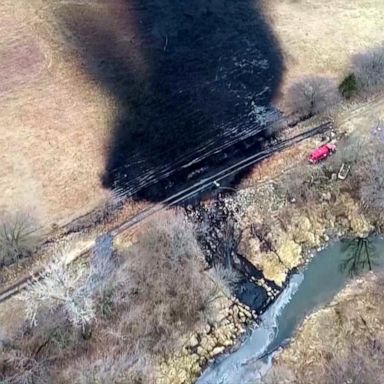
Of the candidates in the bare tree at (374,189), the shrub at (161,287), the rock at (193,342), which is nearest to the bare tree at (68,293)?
the shrub at (161,287)

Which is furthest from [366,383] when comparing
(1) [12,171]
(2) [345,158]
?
(1) [12,171]

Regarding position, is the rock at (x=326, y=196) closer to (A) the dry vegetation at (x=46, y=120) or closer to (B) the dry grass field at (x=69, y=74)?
(B) the dry grass field at (x=69, y=74)

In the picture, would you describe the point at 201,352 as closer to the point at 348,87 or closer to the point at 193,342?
the point at 193,342

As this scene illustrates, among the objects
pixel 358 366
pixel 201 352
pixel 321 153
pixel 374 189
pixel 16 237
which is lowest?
pixel 358 366

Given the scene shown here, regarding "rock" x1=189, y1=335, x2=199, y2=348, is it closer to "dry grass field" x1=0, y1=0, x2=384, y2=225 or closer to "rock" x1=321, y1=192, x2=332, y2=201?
"dry grass field" x1=0, y1=0, x2=384, y2=225

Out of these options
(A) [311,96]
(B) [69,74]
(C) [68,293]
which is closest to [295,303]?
(C) [68,293]

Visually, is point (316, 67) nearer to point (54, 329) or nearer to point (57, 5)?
point (57, 5)
